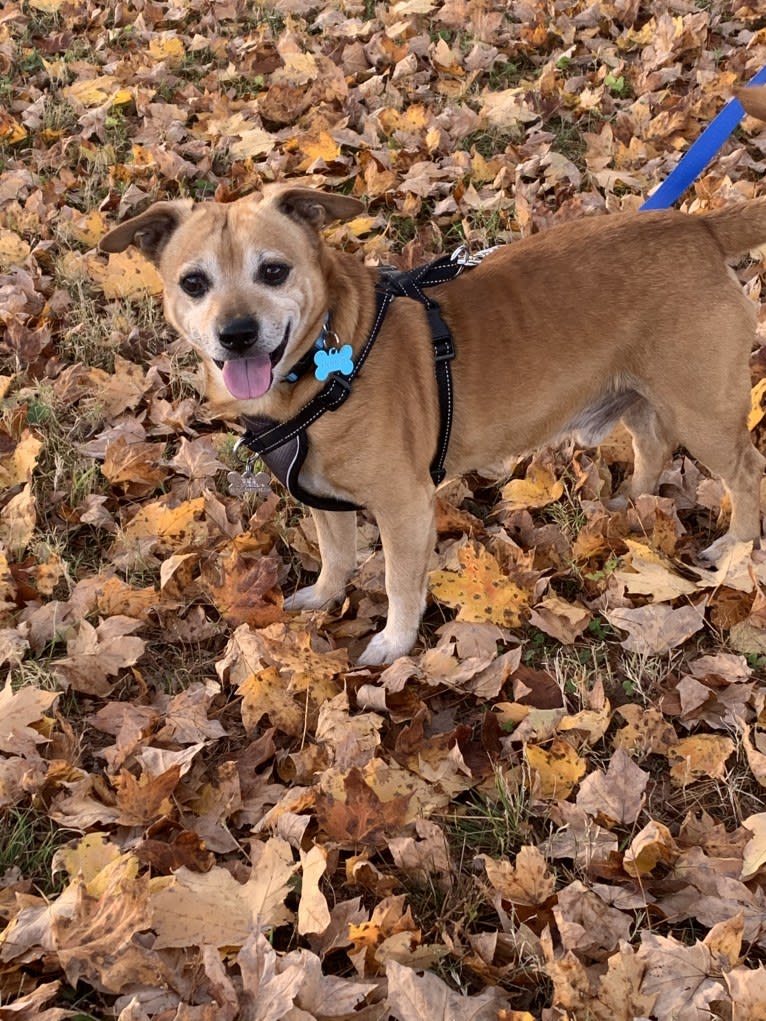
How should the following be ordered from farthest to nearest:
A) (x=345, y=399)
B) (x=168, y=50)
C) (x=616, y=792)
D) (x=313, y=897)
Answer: (x=168, y=50) < (x=345, y=399) < (x=616, y=792) < (x=313, y=897)

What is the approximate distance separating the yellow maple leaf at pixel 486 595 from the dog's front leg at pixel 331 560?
49 centimetres

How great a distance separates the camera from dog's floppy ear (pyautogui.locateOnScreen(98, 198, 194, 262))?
3.10 meters

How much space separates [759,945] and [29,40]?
921 centimetres

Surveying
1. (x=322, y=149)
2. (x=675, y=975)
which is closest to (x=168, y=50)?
(x=322, y=149)

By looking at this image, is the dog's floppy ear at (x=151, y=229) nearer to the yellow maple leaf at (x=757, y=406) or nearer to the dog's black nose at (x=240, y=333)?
the dog's black nose at (x=240, y=333)

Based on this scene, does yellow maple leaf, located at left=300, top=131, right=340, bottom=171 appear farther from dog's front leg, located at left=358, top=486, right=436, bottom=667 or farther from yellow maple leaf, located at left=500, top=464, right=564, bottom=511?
dog's front leg, located at left=358, top=486, right=436, bottom=667

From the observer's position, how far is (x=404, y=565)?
3.25m

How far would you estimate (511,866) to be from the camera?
2416 millimetres

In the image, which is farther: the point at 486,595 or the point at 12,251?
the point at 12,251

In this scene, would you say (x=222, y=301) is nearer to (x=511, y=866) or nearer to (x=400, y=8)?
(x=511, y=866)

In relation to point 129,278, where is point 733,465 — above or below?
below

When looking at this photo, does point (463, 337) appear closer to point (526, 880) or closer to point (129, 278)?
point (526, 880)

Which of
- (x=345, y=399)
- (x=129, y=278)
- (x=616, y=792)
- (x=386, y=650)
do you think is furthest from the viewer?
(x=129, y=278)

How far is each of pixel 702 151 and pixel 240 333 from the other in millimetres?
2069
